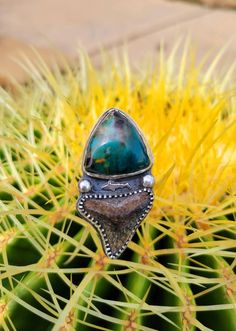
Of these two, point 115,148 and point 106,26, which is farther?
point 106,26

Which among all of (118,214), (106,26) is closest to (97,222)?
(118,214)

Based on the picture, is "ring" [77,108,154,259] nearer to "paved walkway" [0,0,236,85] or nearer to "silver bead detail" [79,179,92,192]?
"silver bead detail" [79,179,92,192]

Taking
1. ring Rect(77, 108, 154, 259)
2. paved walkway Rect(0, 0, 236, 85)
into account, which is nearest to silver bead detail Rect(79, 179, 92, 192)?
ring Rect(77, 108, 154, 259)

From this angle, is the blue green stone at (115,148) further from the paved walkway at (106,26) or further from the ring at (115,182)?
the paved walkway at (106,26)

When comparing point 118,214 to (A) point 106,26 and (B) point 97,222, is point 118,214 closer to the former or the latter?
(B) point 97,222

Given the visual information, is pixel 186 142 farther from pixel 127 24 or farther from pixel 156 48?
pixel 127 24

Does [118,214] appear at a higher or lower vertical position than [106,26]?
lower
